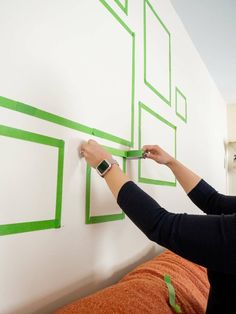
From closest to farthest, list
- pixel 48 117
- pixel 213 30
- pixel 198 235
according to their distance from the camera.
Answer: pixel 198 235 → pixel 48 117 → pixel 213 30

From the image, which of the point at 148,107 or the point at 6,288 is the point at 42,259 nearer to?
the point at 6,288

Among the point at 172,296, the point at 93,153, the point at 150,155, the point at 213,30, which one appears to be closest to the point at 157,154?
the point at 150,155

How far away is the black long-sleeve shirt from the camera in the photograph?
54 cm

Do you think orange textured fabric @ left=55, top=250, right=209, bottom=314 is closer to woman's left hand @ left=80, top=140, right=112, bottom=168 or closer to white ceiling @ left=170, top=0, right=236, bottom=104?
woman's left hand @ left=80, top=140, right=112, bottom=168

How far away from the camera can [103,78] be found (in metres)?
0.90

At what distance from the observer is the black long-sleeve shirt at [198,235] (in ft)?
1.78

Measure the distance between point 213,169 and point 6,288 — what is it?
2095 mm

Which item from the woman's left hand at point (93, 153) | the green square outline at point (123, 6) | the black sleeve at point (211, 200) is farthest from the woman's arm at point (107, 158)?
the green square outline at point (123, 6)

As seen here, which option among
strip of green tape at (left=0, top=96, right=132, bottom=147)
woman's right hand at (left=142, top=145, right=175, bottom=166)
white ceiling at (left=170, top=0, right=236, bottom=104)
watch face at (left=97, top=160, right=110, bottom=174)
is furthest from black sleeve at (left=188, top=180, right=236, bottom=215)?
white ceiling at (left=170, top=0, right=236, bottom=104)

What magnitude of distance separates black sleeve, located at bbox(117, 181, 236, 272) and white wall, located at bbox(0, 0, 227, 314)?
0.20 m

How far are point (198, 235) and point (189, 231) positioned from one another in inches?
0.8

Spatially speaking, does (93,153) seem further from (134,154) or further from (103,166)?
(134,154)

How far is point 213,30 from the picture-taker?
177 cm

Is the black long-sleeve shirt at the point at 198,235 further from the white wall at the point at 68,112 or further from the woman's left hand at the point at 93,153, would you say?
the white wall at the point at 68,112
